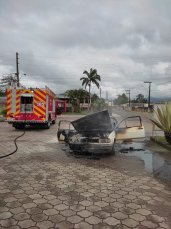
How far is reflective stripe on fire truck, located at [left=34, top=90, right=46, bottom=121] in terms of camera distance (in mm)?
11688

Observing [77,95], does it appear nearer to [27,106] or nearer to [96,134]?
[27,106]

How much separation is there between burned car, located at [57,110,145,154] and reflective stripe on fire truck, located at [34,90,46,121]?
5.40 m

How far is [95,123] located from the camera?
670 centimetres

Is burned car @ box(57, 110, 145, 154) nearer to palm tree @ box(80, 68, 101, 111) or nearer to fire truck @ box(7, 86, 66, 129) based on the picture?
fire truck @ box(7, 86, 66, 129)

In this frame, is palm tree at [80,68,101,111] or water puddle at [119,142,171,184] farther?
palm tree at [80,68,101,111]

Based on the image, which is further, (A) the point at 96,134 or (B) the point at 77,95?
(B) the point at 77,95

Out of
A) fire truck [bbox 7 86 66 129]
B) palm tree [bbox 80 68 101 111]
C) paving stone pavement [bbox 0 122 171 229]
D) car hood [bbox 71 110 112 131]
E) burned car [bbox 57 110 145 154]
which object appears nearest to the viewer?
paving stone pavement [bbox 0 122 171 229]

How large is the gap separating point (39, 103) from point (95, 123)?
6.04 m

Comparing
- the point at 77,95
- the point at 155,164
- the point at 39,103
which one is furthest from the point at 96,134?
the point at 77,95

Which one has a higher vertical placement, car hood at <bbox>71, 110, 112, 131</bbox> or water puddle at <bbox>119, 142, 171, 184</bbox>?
car hood at <bbox>71, 110, 112, 131</bbox>

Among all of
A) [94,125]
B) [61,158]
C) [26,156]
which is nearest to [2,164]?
[26,156]

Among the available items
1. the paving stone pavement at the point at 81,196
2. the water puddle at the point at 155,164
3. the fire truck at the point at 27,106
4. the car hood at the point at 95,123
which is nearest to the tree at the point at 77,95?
the fire truck at the point at 27,106

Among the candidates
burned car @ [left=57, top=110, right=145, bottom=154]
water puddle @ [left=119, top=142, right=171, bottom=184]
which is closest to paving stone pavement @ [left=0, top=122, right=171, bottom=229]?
water puddle @ [left=119, top=142, right=171, bottom=184]

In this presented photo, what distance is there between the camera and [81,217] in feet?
8.52
